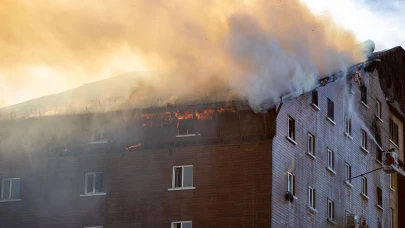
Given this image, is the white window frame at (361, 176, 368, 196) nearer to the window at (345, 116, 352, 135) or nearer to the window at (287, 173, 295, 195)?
the window at (345, 116, 352, 135)

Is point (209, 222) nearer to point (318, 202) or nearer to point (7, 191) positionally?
point (318, 202)

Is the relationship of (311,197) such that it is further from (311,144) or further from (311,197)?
(311,144)

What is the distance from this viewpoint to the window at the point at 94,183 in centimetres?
4803

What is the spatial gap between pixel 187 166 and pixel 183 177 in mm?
572

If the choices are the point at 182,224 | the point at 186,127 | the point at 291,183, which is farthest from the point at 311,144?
the point at 182,224

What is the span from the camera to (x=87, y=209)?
4766 centimetres

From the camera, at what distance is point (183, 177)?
46.2 meters

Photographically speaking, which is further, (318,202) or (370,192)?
(370,192)

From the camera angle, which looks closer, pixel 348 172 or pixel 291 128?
pixel 291 128

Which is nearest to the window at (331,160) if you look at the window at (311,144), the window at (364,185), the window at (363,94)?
the window at (311,144)

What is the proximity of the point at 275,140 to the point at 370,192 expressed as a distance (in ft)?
43.4

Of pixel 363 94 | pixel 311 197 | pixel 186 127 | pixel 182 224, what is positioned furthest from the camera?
pixel 363 94

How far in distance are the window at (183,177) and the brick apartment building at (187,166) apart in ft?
0.16

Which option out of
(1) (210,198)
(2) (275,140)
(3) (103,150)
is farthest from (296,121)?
(3) (103,150)
